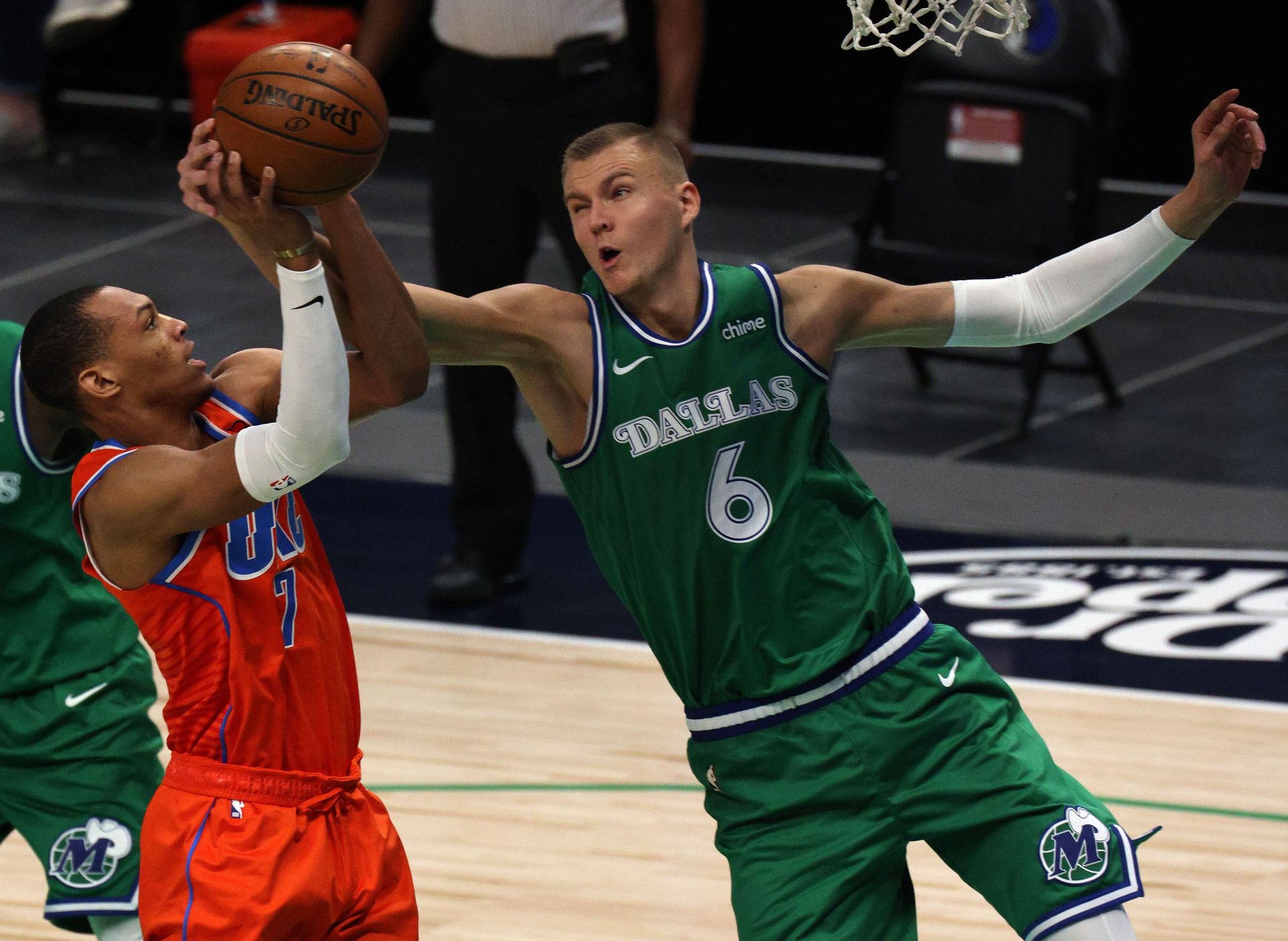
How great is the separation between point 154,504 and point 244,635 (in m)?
0.27

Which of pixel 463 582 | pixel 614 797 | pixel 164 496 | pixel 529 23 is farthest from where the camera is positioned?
pixel 463 582

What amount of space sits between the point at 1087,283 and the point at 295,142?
1.41m

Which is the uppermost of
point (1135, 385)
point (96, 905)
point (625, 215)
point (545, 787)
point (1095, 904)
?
point (625, 215)

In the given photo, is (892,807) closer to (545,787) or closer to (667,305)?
(667,305)

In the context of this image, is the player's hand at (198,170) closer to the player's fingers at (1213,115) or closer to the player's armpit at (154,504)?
the player's armpit at (154,504)

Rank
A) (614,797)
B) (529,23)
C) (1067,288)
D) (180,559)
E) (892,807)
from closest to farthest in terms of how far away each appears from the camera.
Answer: (180,559) < (892,807) < (1067,288) < (614,797) < (529,23)

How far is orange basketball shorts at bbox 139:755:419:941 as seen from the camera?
10.5ft

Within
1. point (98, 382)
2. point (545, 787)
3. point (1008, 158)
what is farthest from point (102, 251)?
point (98, 382)

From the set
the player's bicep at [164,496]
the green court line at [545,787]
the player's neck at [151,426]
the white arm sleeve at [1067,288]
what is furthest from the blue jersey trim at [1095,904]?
the green court line at [545,787]

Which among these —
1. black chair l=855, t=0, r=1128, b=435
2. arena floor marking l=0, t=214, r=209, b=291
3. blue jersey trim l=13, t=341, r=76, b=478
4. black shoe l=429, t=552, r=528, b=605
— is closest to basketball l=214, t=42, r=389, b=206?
blue jersey trim l=13, t=341, r=76, b=478

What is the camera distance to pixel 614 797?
5379 mm

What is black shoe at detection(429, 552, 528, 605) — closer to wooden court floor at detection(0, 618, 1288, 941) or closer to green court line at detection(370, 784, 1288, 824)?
wooden court floor at detection(0, 618, 1288, 941)

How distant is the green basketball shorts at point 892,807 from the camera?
11.0ft

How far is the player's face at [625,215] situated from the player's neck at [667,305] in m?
0.02
